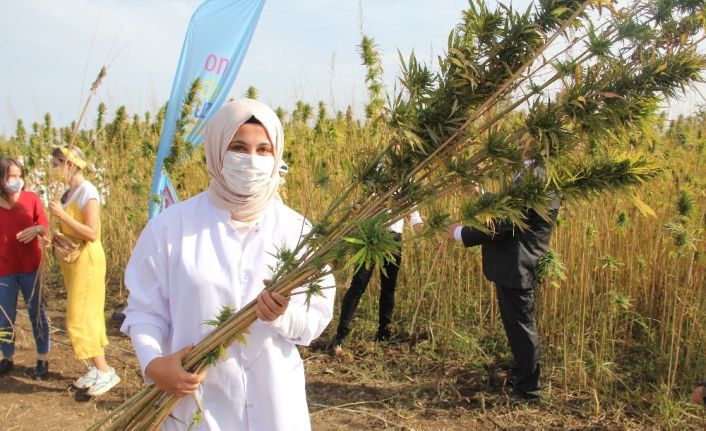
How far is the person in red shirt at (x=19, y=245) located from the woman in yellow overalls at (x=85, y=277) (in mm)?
268

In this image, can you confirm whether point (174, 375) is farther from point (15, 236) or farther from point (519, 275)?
point (15, 236)

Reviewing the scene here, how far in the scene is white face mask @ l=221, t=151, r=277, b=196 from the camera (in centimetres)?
174

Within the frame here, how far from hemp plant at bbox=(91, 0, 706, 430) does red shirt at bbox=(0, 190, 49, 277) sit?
Result: 3.82 meters

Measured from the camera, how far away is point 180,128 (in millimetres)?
4289

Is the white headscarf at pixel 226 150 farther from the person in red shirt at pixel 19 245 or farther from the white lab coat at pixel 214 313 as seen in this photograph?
the person in red shirt at pixel 19 245

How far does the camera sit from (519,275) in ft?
12.2

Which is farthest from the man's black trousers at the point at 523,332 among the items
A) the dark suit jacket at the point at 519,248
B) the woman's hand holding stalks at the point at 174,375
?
the woman's hand holding stalks at the point at 174,375

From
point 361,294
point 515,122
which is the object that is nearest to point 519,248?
point 361,294

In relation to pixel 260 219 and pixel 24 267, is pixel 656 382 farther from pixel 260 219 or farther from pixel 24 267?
pixel 24 267

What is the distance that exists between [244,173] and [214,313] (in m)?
0.43

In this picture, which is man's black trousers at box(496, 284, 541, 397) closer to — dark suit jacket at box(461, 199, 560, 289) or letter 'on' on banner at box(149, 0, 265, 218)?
dark suit jacket at box(461, 199, 560, 289)

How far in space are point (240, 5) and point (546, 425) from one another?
3.69m

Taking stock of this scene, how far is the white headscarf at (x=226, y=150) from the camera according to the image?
1.76 metres

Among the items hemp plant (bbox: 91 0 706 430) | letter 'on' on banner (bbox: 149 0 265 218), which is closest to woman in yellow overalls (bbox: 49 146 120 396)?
letter 'on' on banner (bbox: 149 0 265 218)
